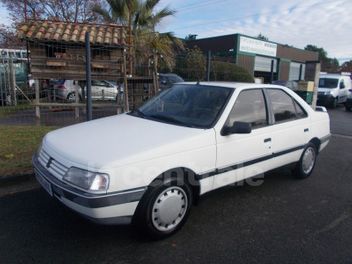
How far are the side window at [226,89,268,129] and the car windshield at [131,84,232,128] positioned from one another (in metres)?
0.17

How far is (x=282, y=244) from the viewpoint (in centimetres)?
330

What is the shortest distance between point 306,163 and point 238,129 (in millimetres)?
2268

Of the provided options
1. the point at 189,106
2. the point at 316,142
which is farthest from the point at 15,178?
the point at 316,142

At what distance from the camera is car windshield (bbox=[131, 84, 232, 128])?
3.82 meters

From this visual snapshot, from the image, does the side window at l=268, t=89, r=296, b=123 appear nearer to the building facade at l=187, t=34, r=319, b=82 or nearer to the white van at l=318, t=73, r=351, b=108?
the white van at l=318, t=73, r=351, b=108

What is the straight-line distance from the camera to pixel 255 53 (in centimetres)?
3086

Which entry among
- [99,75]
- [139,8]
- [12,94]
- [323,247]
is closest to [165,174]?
[323,247]

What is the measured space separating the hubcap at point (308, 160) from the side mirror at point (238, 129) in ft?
6.71

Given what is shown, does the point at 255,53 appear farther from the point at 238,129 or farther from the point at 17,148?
the point at 238,129

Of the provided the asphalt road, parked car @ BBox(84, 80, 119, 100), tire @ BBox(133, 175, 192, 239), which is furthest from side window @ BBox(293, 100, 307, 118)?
parked car @ BBox(84, 80, 119, 100)

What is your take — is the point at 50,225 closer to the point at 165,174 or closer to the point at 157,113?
Result: the point at 165,174

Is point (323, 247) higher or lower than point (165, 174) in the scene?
lower

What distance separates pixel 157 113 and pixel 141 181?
1.41 meters

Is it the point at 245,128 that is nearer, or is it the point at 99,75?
the point at 245,128
